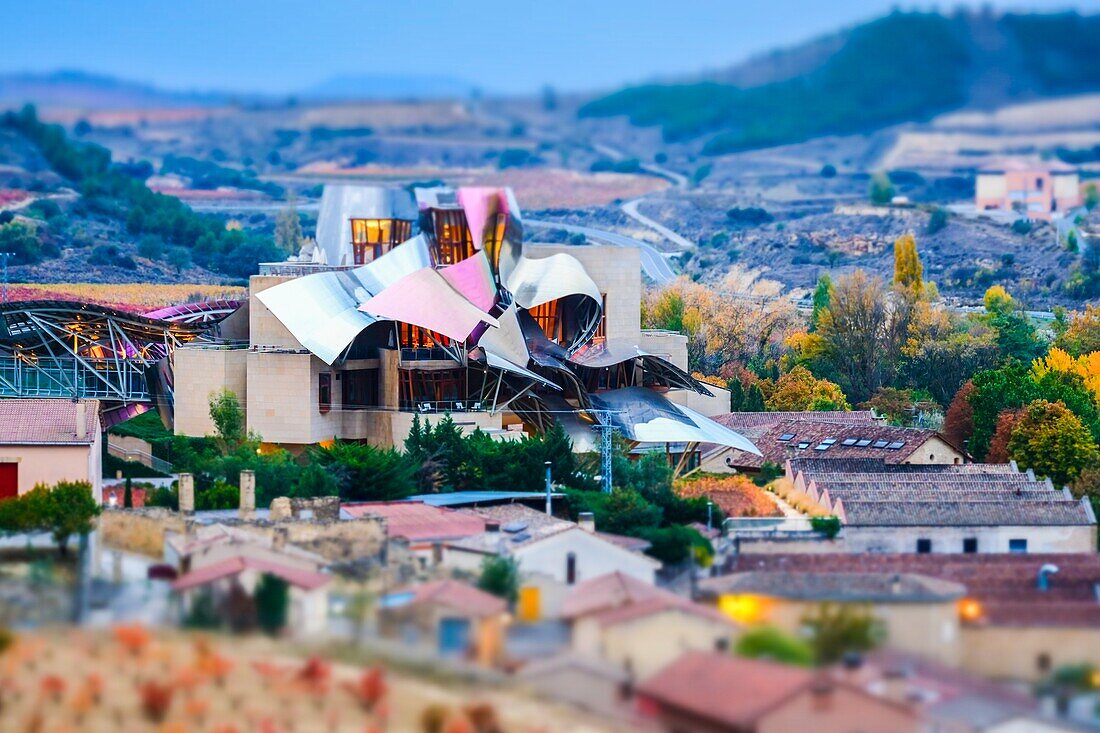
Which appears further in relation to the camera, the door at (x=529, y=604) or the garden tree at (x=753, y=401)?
the garden tree at (x=753, y=401)

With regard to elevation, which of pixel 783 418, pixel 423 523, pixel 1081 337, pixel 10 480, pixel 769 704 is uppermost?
pixel 1081 337

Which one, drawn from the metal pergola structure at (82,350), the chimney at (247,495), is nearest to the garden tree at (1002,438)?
the chimney at (247,495)

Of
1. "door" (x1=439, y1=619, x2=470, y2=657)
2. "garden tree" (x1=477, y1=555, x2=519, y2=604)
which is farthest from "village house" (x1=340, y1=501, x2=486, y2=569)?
"door" (x1=439, y1=619, x2=470, y2=657)

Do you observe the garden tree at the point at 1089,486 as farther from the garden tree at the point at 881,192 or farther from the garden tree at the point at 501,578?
the garden tree at the point at 881,192

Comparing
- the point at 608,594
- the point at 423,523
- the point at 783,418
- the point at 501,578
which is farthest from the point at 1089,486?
the point at 608,594

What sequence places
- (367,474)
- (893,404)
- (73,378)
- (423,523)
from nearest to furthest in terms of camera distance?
(423,523) → (367,474) → (73,378) → (893,404)

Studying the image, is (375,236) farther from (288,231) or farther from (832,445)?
(288,231)

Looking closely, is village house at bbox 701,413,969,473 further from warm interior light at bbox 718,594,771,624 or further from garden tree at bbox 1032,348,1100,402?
warm interior light at bbox 718,594,771,624

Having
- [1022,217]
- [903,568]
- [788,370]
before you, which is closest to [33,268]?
[788,370]
